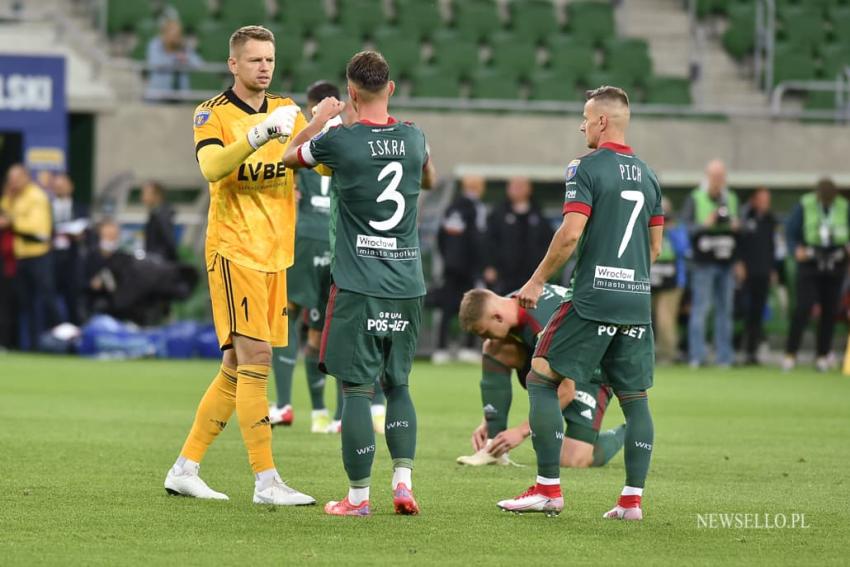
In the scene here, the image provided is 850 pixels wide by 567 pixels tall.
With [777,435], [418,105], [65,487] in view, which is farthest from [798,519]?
[418,105]

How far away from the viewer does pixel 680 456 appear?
10188mm

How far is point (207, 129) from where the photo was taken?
751 cm

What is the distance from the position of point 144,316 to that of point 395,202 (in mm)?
13960

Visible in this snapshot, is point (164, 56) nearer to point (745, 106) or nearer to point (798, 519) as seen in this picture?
point (745, 106)

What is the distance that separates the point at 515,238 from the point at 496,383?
10593 millimetres

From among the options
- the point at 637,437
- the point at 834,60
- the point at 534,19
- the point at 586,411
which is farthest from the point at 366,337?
the point at 834,60

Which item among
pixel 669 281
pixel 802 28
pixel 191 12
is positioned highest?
pixel 802 28

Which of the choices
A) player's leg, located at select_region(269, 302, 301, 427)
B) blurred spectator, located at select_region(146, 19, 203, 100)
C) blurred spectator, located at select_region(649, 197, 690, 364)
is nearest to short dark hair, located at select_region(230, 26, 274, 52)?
player's leg, located at select_region(269, 302, 301, 427)

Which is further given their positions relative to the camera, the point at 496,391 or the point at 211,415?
the point at 496,391

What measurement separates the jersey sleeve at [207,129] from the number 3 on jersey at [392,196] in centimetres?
88

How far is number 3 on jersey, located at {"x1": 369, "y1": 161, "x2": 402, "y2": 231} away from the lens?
282 inches

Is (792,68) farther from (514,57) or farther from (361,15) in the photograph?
(361,15)

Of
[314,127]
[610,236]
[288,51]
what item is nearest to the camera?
[314,127]

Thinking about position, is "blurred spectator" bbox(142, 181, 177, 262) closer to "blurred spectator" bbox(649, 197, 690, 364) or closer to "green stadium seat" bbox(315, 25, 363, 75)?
"green stadium seat" bbox(315, 25, 363, 75)
